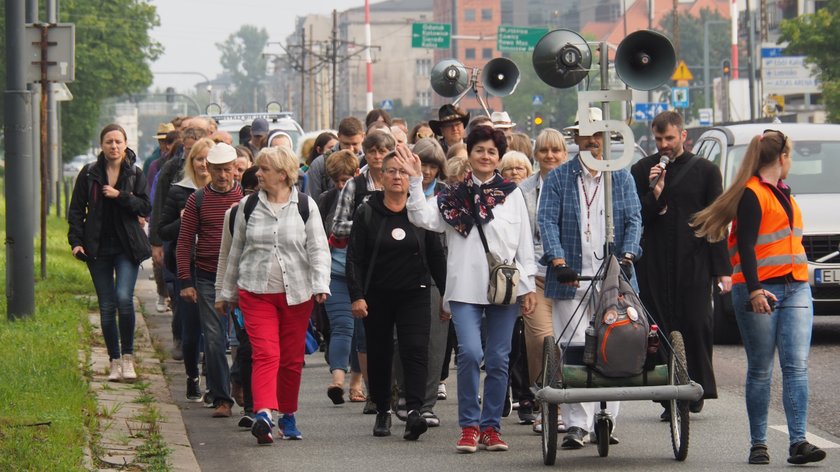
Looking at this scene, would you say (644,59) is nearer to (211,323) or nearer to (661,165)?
(661,165)

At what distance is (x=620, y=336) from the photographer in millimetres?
8359

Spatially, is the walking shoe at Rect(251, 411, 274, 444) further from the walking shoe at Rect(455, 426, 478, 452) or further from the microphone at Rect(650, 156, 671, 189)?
the microphone at Rect(650, 156, 671, 189)

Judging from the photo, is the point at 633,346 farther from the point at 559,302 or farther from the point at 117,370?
the point at 117,370

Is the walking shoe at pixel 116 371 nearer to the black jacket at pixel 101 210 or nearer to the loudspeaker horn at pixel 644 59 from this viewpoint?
the black jacket at pixel 101 210

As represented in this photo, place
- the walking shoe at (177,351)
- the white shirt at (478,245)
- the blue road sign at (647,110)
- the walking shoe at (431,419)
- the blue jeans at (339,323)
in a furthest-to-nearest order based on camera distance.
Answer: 1. the blue road sign at (647,110)
2. the walking shoe at (177,351)
3. the blue jeans at (339,323)
4. the walking shoe at (431,419)
5. the white shirt at (478,245)

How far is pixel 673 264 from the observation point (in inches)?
414

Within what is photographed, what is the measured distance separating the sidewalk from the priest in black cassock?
10.3ft

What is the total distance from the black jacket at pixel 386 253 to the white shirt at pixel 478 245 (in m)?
0.25

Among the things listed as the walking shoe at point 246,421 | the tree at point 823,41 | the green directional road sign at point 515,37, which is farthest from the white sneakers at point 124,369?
the green directional road sign at point 515,37

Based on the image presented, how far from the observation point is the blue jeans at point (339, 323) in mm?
11055

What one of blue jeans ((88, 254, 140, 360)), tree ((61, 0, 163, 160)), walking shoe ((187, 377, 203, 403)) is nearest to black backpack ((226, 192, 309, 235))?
walking shoe ((187, 377, 203, 403))

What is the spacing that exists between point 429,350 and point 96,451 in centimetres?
227

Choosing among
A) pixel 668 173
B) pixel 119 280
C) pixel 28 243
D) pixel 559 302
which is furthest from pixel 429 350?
pixel 28 243

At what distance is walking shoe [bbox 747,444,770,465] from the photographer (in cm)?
856
